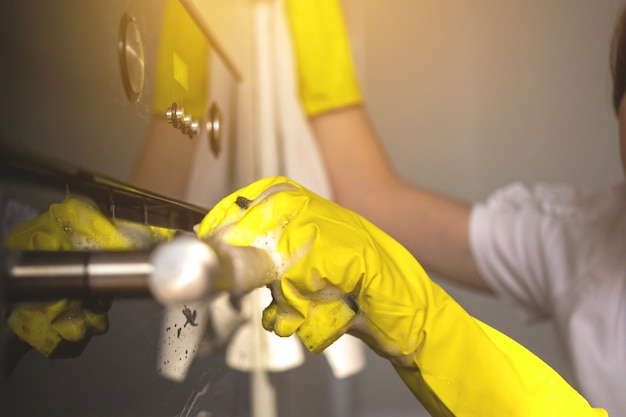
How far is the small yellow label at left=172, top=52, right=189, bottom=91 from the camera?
452 millimetres

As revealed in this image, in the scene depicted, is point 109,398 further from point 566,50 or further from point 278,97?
point 566,50

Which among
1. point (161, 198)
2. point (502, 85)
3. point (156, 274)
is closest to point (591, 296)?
point (502, 85)

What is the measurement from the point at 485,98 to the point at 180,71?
0.80 m

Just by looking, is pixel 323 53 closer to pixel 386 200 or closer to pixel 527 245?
pixel 386 200

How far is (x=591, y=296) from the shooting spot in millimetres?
790

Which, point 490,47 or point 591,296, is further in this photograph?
point 490,47

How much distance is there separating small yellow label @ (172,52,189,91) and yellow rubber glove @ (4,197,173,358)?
0.16 m

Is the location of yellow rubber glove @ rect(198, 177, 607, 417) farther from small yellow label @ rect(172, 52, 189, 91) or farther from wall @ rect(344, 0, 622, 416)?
wall @ rect(344, 0, 622, 416)

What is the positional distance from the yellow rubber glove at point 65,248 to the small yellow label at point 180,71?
0.16 m

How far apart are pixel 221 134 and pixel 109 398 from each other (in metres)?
0.36

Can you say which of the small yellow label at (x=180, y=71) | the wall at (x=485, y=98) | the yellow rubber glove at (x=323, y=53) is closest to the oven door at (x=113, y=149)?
the small yellow label at (x=180, y=71)

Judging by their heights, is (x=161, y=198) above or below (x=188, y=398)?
above

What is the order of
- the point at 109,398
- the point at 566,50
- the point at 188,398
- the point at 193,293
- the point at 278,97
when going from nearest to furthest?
the point at 193,293 → the point at 109,398 → the point at 188,398 → the point at 278,97 → the point at 566,50

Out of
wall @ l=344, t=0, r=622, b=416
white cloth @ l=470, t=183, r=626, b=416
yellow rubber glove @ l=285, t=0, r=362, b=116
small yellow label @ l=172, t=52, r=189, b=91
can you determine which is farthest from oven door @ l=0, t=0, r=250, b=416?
wall @ l=344, t=0, r=622, b=416
